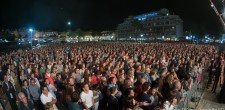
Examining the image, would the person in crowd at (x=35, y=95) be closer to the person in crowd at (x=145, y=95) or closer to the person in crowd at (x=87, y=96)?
the person in crowd at (x=87, y=96)

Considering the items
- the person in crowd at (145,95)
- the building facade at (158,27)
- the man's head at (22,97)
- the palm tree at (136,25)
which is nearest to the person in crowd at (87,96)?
the person in crowd at (145,95)

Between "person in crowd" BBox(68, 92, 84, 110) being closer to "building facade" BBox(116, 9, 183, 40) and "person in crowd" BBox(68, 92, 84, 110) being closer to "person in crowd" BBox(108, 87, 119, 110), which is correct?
"person in crowd" BBox(108, 87, 119, 110)

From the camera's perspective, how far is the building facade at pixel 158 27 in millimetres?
99500

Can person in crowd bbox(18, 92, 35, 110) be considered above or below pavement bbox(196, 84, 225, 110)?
above

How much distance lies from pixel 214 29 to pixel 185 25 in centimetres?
2944

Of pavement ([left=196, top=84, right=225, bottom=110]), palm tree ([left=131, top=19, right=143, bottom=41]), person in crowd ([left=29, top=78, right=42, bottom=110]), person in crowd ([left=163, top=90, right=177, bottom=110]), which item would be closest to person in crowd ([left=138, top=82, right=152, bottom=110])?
person in crowd ([left=163, top=90, right=177, bottom=110])

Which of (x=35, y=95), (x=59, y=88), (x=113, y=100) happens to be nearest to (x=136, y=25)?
(x=59, y=88)

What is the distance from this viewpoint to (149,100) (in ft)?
17.4

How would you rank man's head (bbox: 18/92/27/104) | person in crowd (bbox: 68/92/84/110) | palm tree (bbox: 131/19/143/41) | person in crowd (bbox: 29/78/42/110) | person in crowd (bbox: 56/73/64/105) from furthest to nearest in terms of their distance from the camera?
palm tree (bbox: 131/19/143/41) → person in crowd (bbox: 56/73/64/105) → person in crowd (bbox: 29/78/42/110) → man's head (bbox: 18/92/27/104) → person in crowd (bbox: 68/92/84/110)

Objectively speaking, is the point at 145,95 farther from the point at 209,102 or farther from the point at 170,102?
the point at 209,102

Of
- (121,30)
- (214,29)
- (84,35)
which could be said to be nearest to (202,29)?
(214,29)

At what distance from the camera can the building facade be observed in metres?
99.5

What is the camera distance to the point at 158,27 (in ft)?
359

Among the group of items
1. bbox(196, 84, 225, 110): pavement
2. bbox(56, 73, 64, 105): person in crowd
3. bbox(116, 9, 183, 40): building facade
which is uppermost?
bbox(116, 9, 183, 40): building facade
